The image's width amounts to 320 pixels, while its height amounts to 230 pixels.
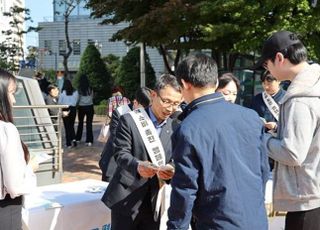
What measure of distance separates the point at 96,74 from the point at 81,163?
697 inches

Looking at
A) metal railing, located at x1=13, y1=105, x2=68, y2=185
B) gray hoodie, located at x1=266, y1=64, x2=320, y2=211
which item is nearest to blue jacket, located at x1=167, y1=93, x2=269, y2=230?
gray hoodie, located at x1=266, y1=64, x2=320, y2=211

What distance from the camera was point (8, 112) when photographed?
265 centimetres

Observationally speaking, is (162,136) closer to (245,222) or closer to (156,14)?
(245,222)

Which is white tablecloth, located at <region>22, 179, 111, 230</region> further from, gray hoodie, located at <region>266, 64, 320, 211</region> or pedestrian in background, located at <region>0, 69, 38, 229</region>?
gray hoodie, located at <region>266, 64, 320, 211</region>

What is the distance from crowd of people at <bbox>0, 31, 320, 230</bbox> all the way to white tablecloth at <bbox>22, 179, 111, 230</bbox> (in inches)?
19.0

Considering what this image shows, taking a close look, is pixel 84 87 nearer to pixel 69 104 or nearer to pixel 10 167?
pixel 69 104

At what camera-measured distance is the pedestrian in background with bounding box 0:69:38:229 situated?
256 centimetres

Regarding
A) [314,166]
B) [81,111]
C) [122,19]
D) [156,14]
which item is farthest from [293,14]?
[314,166]

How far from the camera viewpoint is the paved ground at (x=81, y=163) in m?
8.17

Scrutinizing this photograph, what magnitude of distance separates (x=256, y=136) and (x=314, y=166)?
434mm

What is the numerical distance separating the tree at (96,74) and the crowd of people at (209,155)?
77.6 ft

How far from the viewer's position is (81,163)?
937 centimetres

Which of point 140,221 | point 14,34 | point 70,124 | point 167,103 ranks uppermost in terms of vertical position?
point 14,34

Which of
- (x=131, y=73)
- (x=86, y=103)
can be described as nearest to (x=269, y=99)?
(x=86, y=103)
